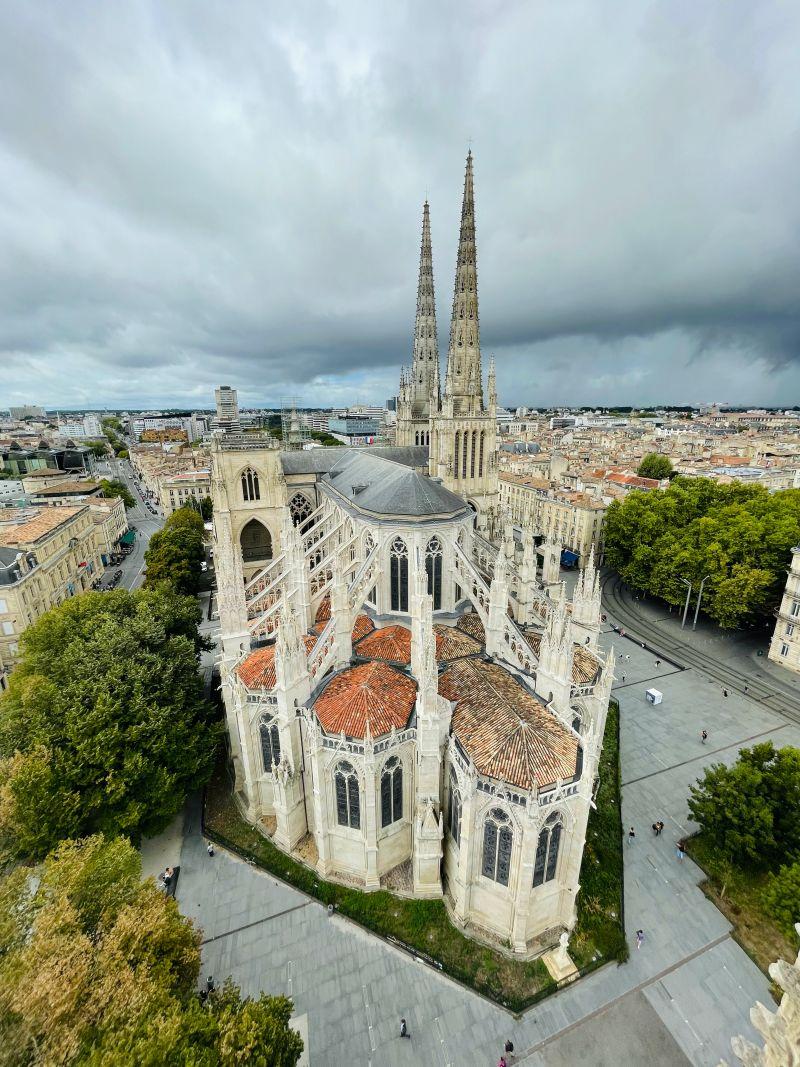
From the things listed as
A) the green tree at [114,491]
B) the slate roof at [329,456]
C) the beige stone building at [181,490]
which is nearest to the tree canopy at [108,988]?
the slate roof at [329,456]

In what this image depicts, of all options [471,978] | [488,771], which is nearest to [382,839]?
[471,978]

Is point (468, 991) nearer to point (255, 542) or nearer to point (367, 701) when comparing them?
point (367, 701)

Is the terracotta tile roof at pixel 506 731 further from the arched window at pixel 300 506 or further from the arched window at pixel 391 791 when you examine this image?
the arched window at pixel 300 506

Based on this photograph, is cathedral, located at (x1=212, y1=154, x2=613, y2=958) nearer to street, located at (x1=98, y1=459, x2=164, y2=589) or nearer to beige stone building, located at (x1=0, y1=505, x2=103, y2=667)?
beige stone building, located at (x1=0, y1=505, x2=103, y2=667)

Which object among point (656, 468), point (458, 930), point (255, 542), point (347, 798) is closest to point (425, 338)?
point (255, 542)

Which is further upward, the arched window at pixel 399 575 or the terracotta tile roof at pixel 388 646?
the arched window at pixel 399 575

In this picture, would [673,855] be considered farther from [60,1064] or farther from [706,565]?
[706,565]
